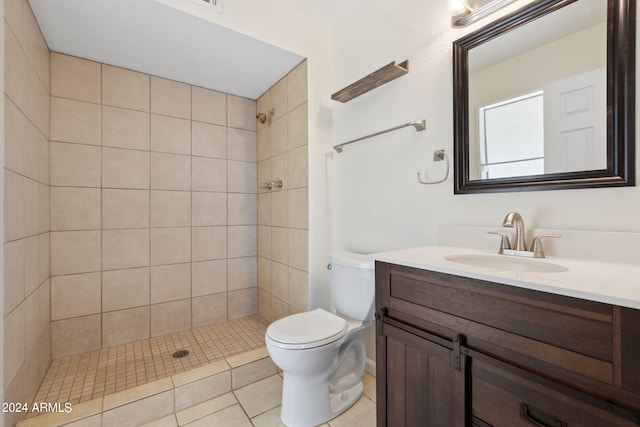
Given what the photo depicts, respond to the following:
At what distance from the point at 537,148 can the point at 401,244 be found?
773 millimetres

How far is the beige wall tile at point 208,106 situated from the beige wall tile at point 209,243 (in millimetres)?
943

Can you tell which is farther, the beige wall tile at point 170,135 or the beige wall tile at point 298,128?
the beige wall tile at point 170,135

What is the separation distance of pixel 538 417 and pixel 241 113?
2710 mm

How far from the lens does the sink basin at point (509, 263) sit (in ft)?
3.17

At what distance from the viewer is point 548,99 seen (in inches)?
41.9

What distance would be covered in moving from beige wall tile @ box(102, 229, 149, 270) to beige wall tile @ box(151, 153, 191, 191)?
393 mm

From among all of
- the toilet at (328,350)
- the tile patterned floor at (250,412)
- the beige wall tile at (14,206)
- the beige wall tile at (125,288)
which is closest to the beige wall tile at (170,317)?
the beige wall tile at (125,288)

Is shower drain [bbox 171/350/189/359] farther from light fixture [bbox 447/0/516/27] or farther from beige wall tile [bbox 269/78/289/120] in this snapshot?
light fixture [bbox 447/0/516/27]

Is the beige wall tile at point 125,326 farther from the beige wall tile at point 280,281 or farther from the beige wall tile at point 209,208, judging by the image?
the beige wall tile at point 280,281

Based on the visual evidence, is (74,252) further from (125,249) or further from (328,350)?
(328,350)

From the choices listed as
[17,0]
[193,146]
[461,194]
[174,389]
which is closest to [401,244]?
[461,194]

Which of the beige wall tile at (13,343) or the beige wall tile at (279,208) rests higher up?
the beige wall tile at (279,208)

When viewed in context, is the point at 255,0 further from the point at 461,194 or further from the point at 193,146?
the point at 461,194

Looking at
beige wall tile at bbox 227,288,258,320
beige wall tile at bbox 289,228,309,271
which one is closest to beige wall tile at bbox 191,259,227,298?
beige wall tile at bbox 227,288,258,320
